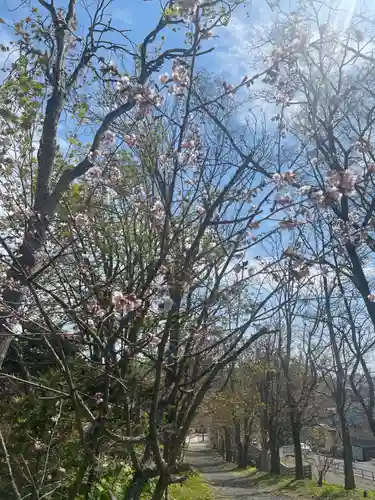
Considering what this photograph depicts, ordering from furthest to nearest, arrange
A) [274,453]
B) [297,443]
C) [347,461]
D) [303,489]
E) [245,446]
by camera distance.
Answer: [245,446]
[274,453]
[297,443]
[303,489]
[347,461]

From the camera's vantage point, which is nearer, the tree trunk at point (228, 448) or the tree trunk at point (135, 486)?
the tree trunk at point (135, 486)

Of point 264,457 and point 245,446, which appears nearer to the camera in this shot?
point 264,457

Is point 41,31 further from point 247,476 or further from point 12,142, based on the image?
point 247,476

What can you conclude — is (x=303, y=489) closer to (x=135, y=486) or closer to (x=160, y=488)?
(x=135, y=486)

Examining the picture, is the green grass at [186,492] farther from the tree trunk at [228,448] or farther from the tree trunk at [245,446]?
the tree trunk at [228,448]

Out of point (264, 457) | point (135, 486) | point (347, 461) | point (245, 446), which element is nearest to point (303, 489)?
point (347, 461)

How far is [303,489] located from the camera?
19953mm

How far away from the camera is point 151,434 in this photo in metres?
2.61

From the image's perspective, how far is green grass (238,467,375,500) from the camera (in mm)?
17159

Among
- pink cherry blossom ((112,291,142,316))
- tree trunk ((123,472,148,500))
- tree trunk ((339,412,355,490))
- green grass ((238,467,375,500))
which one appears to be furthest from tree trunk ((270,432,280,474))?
pink cherry blossom ((112,291,142,316))

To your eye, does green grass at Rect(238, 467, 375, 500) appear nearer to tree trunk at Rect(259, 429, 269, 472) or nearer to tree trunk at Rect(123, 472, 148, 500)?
tree trunk at Rect(259, 429, 269, 472)

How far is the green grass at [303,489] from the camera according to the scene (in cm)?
1716

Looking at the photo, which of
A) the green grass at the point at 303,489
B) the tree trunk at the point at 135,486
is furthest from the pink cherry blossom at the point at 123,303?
the green grass at the point at 303,489

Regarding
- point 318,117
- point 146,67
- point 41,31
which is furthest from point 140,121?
point 318,117
